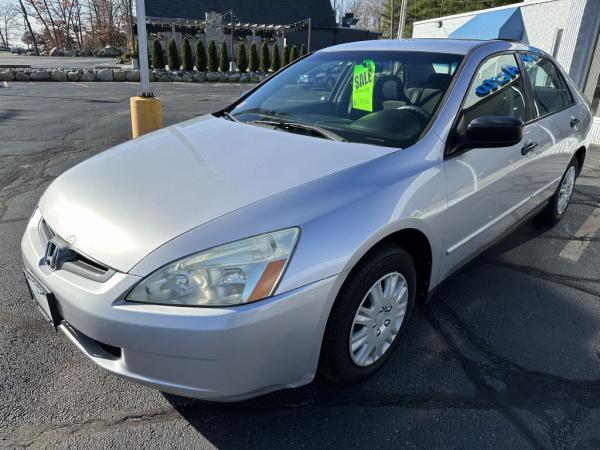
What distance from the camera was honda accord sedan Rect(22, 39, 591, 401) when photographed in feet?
5.39

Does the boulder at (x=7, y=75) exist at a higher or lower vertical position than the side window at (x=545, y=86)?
lower

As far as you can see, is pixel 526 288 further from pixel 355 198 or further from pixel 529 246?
pixel 355 198

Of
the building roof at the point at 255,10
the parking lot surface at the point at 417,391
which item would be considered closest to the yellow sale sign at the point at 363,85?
the parking lot surface at the point at 417,391

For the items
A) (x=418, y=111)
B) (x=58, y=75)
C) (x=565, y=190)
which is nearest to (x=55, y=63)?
(x=58, y=75)

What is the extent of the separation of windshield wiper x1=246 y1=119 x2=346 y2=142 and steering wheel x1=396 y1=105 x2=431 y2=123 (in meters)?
0.46

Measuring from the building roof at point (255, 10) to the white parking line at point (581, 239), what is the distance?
97.4 feet

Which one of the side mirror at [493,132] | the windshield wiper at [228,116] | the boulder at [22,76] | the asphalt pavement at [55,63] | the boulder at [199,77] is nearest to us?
the side mirror at [493,132]

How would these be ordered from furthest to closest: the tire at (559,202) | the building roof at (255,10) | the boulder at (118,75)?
the building roof at (255,10)
the boulder at (118,75)
the tire at (559,202)

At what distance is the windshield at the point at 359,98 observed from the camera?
2.53 m

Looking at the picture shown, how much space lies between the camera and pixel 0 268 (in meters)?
3.30

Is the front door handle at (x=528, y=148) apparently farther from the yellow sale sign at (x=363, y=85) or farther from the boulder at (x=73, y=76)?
the boulder at (x=73, y=76)

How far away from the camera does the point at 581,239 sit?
4234mm

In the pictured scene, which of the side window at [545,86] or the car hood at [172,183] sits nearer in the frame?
the car hood at [172,183]

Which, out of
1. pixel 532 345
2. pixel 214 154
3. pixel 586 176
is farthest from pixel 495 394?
pixel 586 176
